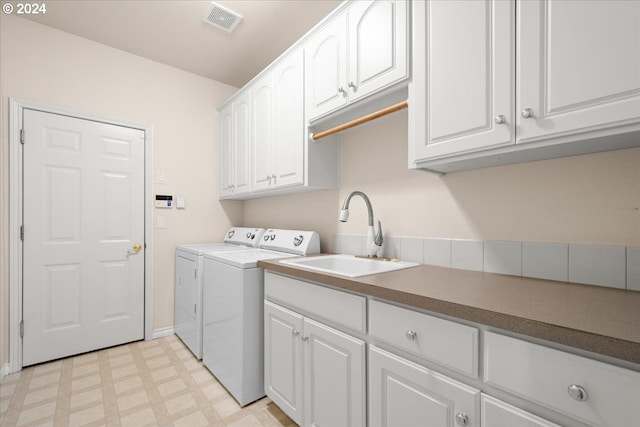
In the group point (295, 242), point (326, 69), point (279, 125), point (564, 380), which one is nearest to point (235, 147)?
point (279, 125)

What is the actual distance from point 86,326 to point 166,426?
1436 mm

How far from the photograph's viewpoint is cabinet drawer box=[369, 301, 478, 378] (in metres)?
0.82

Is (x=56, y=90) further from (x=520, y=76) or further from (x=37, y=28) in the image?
(x=520, y=76)

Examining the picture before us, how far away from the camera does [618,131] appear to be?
807 millimetres

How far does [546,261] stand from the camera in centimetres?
117

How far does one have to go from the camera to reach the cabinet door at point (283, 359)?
1428mm

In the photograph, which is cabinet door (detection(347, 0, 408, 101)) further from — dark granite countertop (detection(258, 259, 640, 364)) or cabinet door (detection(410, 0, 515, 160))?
dark granite countertop (detection(258, 259, 640, 364))

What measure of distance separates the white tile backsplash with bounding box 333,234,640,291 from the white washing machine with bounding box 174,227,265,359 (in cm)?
151

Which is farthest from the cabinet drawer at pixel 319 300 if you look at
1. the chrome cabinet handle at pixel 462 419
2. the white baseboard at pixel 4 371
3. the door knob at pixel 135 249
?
the white baseboard at pixel 4 371

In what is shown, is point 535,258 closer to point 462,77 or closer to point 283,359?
point 462,77

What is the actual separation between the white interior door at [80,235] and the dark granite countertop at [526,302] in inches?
85.7

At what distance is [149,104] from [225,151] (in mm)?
804

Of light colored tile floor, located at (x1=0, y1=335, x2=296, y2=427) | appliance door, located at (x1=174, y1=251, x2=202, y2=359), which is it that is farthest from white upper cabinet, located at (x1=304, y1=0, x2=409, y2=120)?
light colored tile floor, located at (x1=0, y1=335, x2=296, y2=427)

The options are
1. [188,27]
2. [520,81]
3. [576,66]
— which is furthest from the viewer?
[188,27]
